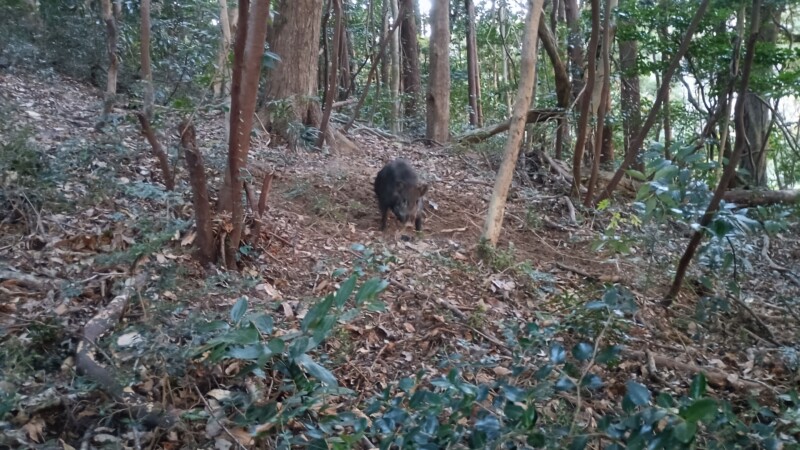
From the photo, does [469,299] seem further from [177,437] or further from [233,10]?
[233,10]

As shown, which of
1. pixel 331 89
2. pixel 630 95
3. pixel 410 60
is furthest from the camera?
pixel 410 60

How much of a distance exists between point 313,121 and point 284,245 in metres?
3.27

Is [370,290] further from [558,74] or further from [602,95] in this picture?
[558,74]

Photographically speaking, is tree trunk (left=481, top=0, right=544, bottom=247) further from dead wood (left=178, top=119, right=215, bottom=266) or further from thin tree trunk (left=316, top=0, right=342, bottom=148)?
thin tree trunk (left=316, top=0, right=342, bottom=148)

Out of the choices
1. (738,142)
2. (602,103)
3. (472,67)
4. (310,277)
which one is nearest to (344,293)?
(310,277)

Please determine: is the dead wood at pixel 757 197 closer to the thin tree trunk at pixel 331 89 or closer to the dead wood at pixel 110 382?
the thin tree trunk at pixel 331 89

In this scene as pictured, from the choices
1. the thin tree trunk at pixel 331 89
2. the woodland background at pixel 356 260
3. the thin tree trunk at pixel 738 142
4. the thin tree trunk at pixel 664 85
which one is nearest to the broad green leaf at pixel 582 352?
the woodland background at pixel 356 260

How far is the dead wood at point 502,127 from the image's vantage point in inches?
329

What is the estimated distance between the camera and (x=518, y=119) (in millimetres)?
5426

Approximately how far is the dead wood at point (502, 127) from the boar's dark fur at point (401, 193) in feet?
8.20

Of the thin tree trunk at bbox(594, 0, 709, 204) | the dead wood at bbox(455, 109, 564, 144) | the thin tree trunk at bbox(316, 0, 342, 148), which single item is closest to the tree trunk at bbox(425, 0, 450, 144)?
the dead wood at bbox(455, 109, 564, 144)

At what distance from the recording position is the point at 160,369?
2945mm

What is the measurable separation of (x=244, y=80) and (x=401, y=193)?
2.65 meters

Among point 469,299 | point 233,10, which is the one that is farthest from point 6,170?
point 233,10
